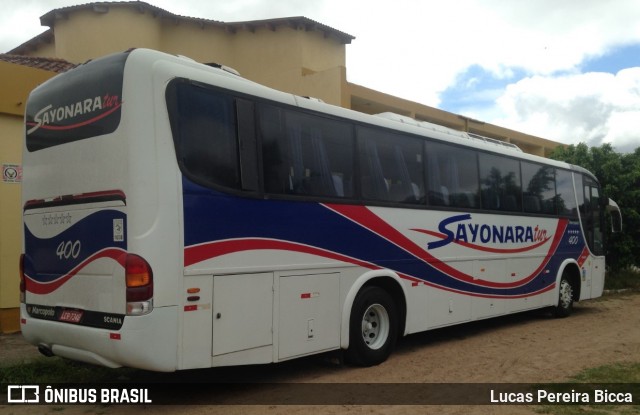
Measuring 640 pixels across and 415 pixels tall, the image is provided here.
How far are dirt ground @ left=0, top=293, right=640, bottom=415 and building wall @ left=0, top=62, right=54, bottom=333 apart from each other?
0.62 metres

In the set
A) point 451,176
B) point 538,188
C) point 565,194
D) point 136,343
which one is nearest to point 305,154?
point 136,343

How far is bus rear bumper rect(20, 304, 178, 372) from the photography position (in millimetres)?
5297

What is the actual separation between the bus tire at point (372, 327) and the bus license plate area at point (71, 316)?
10.4ft

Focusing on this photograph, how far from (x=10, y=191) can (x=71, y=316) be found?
4.97 m

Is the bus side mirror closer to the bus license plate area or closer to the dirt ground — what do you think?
the dirt ground

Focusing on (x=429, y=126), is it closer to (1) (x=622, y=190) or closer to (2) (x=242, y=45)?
(1) (x=622, y=190)

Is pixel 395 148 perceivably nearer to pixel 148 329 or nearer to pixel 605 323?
pixel 148 329

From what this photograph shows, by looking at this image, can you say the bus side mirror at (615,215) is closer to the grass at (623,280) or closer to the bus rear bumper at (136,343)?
the grass at (623,280)

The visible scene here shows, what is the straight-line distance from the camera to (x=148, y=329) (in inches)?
209

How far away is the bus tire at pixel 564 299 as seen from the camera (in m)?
12.6

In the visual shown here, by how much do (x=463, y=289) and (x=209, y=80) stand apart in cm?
555

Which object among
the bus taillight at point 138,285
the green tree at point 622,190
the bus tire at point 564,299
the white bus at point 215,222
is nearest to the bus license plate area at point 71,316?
the white bus at point 215,222

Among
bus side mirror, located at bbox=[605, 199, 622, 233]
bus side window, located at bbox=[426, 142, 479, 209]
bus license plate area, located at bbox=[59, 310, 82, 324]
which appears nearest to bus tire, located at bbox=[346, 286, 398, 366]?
bus side window, located at bbox=[426, 142, 479, 209]

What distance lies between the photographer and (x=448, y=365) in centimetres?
791
